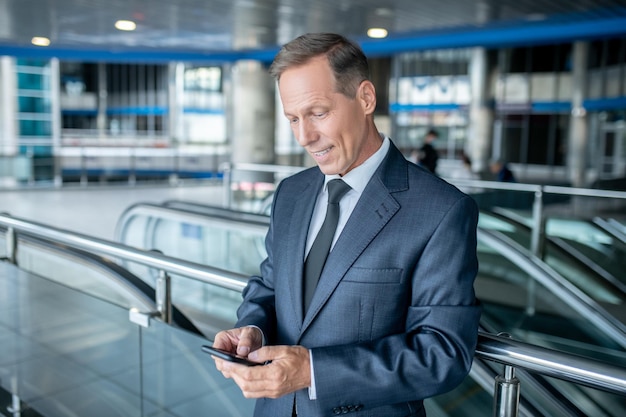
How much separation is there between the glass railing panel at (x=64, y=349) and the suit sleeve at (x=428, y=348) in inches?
69.7

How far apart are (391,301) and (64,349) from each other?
2792 millimetres

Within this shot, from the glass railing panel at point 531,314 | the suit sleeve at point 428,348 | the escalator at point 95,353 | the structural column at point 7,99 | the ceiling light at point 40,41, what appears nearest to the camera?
the suit sleeve at point 428,348

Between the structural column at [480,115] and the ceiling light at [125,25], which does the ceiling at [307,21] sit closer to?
the ceiling light at [125,25]

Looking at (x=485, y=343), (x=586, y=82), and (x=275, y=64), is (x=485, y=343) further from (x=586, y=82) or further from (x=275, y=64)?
(x=586, y=82)

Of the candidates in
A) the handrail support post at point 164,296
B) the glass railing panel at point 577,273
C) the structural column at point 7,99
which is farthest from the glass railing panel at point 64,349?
the structural column at point 7,99

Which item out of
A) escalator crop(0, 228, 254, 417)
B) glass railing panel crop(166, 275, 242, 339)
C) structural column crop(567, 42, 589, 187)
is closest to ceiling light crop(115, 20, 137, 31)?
glass railing panel crop(166, 275, 242, 339)

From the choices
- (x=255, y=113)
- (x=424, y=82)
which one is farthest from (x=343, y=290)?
(x=424, y=82)

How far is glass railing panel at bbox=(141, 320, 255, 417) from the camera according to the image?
2559mm

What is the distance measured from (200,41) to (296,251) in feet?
41.6

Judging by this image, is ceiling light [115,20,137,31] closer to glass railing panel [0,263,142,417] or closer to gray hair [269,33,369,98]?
glass railing panel [0,263,142,417]

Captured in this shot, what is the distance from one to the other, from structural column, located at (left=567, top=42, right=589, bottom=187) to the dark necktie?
2477 centimetres

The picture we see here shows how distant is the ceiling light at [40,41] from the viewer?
13.0 meters

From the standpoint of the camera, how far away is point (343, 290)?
4.65 ft

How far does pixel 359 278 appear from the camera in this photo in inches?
55.2
